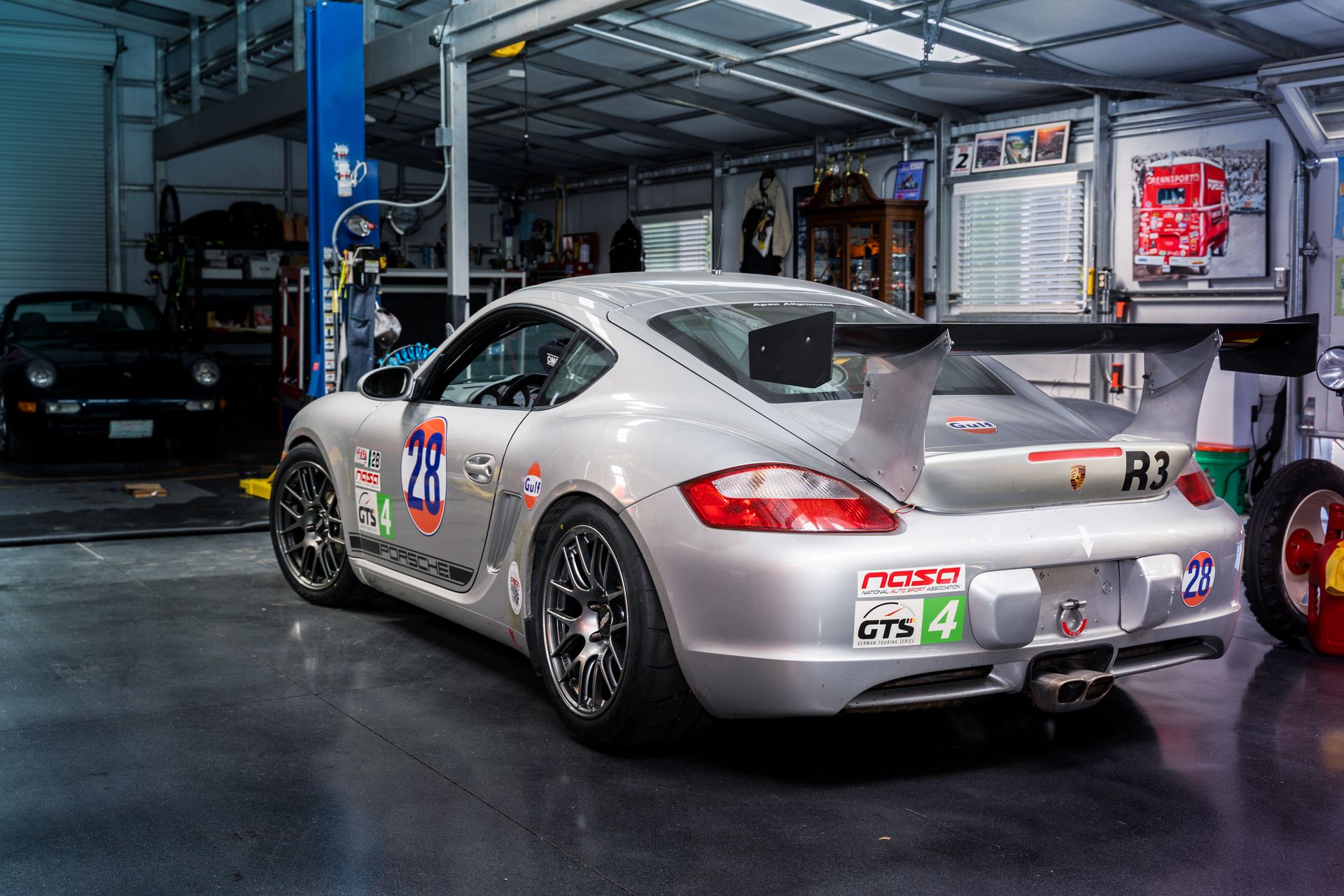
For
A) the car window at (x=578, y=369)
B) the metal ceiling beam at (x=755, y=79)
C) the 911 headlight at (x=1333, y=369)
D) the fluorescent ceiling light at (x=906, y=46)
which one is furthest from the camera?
the metal ceiling beam at (x=755, y=79)

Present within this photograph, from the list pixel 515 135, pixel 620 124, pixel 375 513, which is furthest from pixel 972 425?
pixel 515 135

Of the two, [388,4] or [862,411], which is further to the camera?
[388,4]

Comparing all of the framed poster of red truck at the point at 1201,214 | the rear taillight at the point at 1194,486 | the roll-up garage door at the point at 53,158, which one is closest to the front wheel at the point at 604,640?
the rear taillight at the point at 1194,486

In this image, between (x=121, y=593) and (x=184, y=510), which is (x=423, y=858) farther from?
(x=184, y=510)

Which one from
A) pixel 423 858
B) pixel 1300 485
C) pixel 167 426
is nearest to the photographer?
pixel 423 858

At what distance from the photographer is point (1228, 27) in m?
7.51

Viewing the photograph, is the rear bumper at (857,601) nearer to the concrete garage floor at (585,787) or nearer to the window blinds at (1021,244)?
the concrete garage floor at (585,787)

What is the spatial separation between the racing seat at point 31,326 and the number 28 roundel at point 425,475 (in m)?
Answer: 7.85

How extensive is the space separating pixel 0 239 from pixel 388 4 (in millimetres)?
7575

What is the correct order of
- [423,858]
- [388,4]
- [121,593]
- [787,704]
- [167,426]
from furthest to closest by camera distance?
[388,4]
[167,426]
[121,593]
[787,704]
[423,858]

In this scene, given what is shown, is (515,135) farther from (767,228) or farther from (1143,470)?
(1143,470)

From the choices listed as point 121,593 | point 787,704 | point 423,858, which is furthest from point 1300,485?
point 121,593

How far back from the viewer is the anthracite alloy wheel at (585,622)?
9.87 feet

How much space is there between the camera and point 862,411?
9.02 ft
